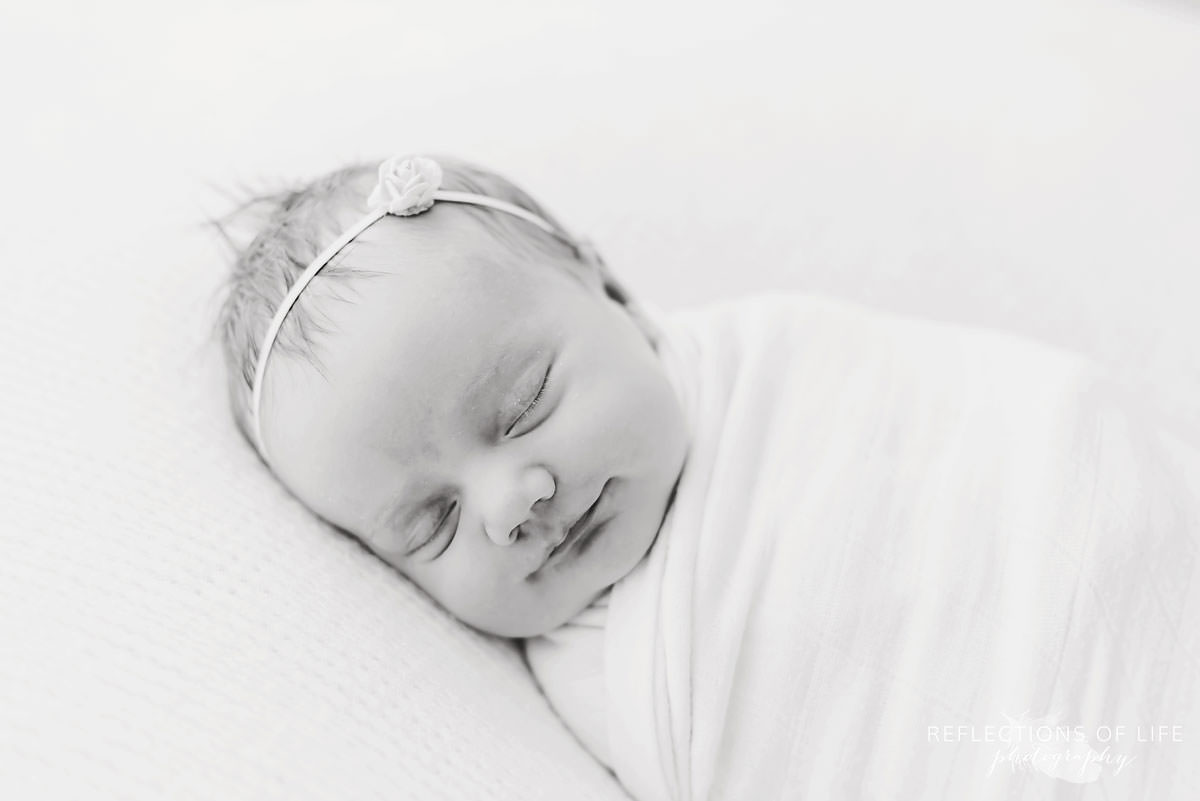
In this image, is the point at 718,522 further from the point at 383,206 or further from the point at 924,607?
the point at 383,206

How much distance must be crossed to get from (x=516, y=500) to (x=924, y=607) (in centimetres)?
41

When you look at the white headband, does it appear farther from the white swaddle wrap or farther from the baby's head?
the white swaddle wrap

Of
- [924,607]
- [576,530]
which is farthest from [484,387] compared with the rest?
[924,607]

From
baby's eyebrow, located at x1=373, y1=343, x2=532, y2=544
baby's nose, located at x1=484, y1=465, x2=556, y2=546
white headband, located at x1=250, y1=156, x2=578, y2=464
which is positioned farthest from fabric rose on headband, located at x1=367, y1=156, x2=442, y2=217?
baby's nose, located at x1=484, y1=465, x2=556, y2=546

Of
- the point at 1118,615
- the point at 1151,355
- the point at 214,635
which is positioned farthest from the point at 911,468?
the point at 214,635

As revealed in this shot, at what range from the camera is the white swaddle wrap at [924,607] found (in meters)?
0.97

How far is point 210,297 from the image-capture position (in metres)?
1.25

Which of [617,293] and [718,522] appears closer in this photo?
[718,522]

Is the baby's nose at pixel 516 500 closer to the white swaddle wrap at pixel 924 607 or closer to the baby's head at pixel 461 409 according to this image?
the baby's head at pixel 461 409

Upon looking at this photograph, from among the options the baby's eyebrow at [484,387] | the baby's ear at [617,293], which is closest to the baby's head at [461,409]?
the baby's eyebrow at [484,387]

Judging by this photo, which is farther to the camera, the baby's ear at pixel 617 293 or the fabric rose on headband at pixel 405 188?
the baby's ear at pixel 617 293

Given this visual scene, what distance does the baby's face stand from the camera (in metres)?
1.02

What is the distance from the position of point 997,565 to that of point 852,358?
296 millimetres

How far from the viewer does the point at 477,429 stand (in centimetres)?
104
